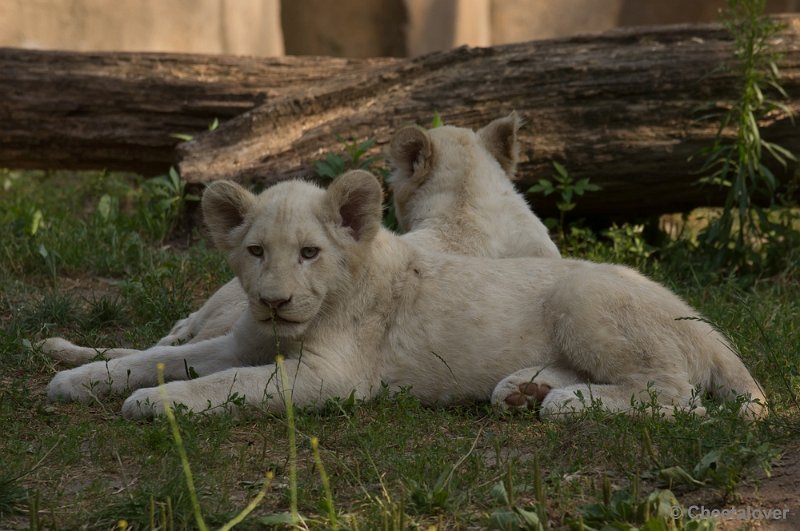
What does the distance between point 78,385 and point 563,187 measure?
200 inches

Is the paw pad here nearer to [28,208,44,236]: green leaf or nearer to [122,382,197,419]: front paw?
[122,382,197,419]: front paw

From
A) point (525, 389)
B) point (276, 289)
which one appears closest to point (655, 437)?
point (525, 389)

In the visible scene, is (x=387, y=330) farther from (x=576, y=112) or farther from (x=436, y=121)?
(x=576, y=112)

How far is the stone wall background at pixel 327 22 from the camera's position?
16.7 m

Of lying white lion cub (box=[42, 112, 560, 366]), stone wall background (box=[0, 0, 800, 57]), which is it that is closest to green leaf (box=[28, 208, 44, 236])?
lying white lion cub (box=[42, 112, 560, 366])

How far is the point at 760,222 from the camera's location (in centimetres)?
941

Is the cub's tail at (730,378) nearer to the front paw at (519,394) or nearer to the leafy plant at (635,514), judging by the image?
the front paw at (519,394)

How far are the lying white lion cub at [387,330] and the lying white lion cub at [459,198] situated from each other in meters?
1.01

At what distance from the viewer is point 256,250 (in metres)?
5.79

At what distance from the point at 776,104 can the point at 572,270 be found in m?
3.69

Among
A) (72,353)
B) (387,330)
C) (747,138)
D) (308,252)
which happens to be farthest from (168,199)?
(747,138)

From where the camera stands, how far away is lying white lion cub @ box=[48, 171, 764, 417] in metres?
5.73

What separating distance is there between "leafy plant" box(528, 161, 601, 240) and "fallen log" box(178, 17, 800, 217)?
0.29ft

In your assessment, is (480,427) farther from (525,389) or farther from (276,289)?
(276,289)
